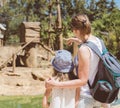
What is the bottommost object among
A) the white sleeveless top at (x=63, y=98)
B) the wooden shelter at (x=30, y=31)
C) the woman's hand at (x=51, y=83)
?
the wooden shelter at (x=30, y=31)

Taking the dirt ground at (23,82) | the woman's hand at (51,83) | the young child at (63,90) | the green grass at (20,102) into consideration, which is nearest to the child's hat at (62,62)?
the young child at (63,90)

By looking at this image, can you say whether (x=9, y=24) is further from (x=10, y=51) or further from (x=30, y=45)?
(x=30, y=45)

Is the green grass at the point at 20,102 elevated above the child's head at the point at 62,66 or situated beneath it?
situated beneath

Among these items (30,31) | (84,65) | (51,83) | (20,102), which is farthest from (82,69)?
(30,31)

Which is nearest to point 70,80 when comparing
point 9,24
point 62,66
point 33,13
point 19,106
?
point 62,66

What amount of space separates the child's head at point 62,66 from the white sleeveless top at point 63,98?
0.09 meters

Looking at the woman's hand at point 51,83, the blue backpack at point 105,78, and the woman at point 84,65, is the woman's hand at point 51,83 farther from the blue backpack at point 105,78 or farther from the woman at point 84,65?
the blue backpack at point 105,78

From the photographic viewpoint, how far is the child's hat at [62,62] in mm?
3139

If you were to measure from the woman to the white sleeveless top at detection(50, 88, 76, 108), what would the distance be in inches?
2.6

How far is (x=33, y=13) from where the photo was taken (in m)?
45.2

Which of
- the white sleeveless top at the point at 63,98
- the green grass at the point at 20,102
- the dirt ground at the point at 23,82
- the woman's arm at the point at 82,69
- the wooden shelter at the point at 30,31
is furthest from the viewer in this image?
the wooden shelter at the point at 30,31

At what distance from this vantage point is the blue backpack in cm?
303

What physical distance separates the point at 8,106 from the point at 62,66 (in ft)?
29.8

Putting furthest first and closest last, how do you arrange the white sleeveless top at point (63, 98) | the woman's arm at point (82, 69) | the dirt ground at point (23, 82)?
the dirt ground at point (23, 82) < the white sleeveless top at point (63, 98) < the woman's arm at point (82, 69)
